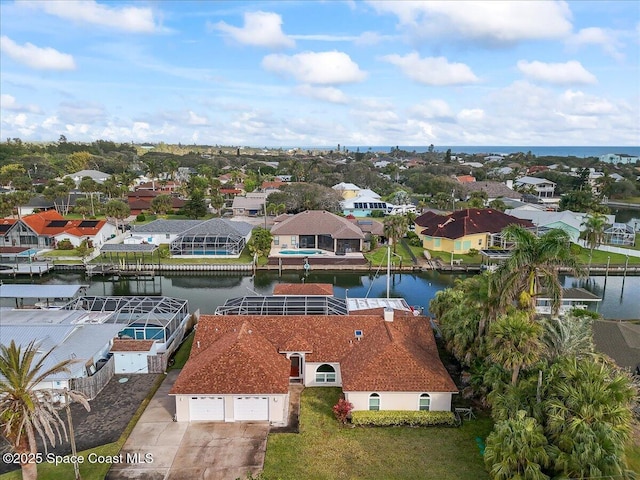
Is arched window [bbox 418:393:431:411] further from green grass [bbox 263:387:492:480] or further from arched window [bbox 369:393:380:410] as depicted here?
arched window [bbox 369:393:380:410]

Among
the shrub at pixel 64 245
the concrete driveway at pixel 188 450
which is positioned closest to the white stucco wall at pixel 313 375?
the concrete driveway at pixel 188 450

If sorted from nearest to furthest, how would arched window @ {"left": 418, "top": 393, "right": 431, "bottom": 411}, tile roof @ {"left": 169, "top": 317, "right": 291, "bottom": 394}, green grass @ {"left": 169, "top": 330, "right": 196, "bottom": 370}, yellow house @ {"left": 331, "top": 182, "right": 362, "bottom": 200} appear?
tile roof @ {"left": 169, "top": 317, "right": 291, "bottom": 394} < arched window @ {"left": 418, "top": 393, "right": 431, "bottom": 411} < green grass @ {"left": 169, "top": 330, "right": 196, "bottom": 370} < yellow house @ {"left": 331, "top": 182, "right": 362, "bottom": 200}

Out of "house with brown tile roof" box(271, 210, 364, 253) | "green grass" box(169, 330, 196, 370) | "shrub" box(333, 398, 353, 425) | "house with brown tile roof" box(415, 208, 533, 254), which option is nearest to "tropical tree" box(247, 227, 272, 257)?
"house with brown tile roof" box(271, 210, 364, 253)

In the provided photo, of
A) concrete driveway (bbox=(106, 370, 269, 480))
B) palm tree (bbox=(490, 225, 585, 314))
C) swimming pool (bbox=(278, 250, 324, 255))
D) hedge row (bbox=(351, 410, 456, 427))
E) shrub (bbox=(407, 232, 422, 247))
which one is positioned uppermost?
palm tree (bbox=(490, 225, 585, 314))

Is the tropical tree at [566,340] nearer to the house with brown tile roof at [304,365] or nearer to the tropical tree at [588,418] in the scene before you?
the tropical tree at [588,418]

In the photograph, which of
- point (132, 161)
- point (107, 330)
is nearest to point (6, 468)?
point (107, 330)
